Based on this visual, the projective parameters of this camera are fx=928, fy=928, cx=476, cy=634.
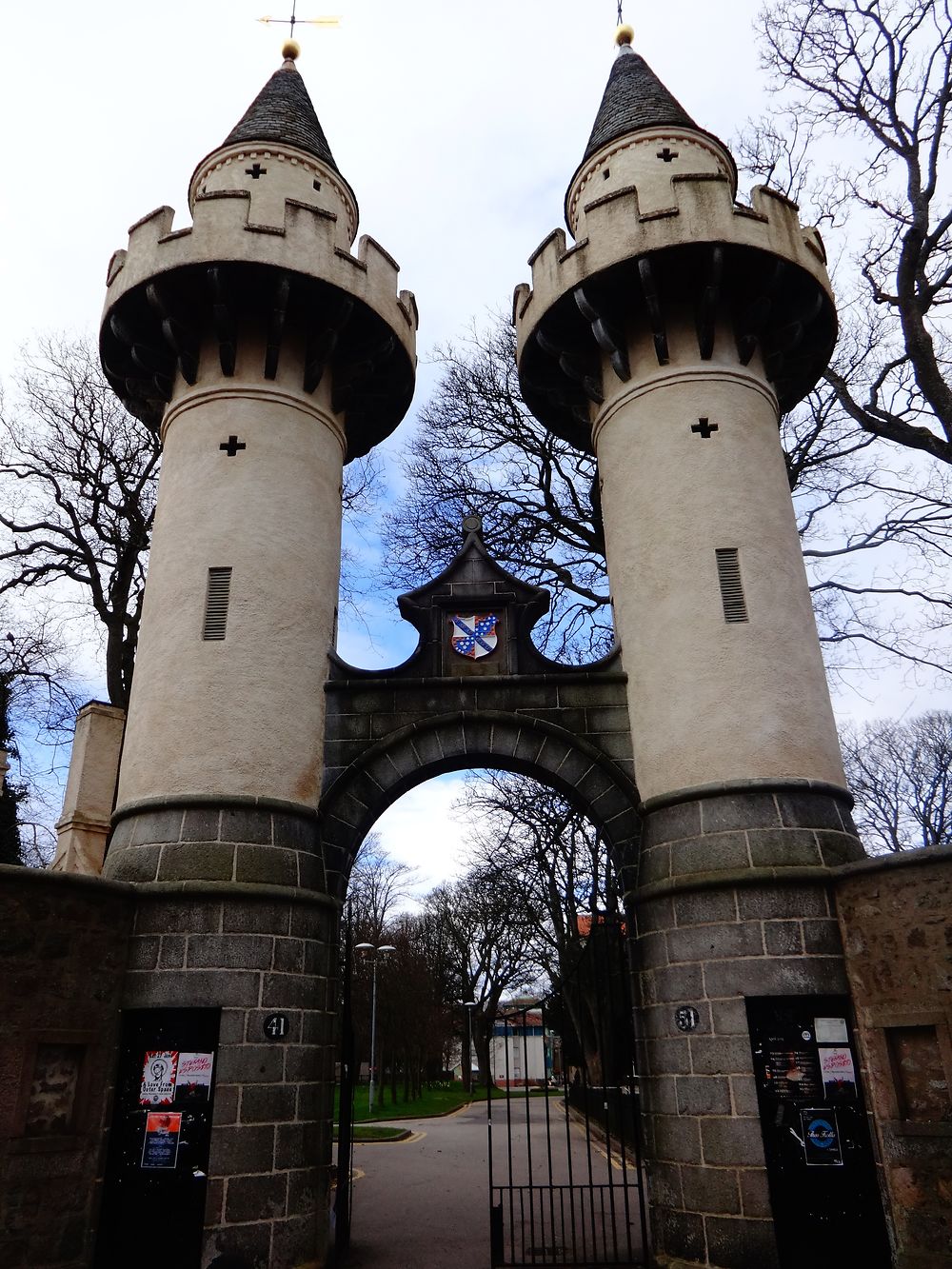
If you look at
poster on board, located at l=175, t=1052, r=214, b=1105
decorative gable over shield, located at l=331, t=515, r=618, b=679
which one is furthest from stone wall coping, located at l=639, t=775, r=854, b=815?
poster on board, located at l=175, t=1052, r=214, b=1105

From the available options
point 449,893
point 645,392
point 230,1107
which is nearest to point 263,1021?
point 230,1107

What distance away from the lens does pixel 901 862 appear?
7668 mm

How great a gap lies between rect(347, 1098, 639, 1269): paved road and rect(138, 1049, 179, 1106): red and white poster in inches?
103

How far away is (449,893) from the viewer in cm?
4209

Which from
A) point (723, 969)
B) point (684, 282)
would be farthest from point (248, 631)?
point (684, 282)

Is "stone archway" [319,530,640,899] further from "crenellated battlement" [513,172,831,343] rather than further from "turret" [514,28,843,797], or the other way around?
"crenellated battlement" [513,172,831,343]

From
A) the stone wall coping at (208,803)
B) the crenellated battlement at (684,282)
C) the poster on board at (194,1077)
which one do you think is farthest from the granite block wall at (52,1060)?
the crenellated battlement at (684,282)

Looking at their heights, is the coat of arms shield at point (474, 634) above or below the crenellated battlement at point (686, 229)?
below

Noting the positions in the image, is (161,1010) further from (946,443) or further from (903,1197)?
(946,443)

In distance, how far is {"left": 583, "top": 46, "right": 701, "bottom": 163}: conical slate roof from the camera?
42.8 ft

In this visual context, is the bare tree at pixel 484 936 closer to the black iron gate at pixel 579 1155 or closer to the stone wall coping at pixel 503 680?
the black iron gate at pixel 579 1155

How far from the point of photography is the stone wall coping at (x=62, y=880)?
7.64m

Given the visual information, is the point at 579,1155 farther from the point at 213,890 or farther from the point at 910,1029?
the point at 213,890

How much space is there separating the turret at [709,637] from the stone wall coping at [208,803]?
12.0 feet
